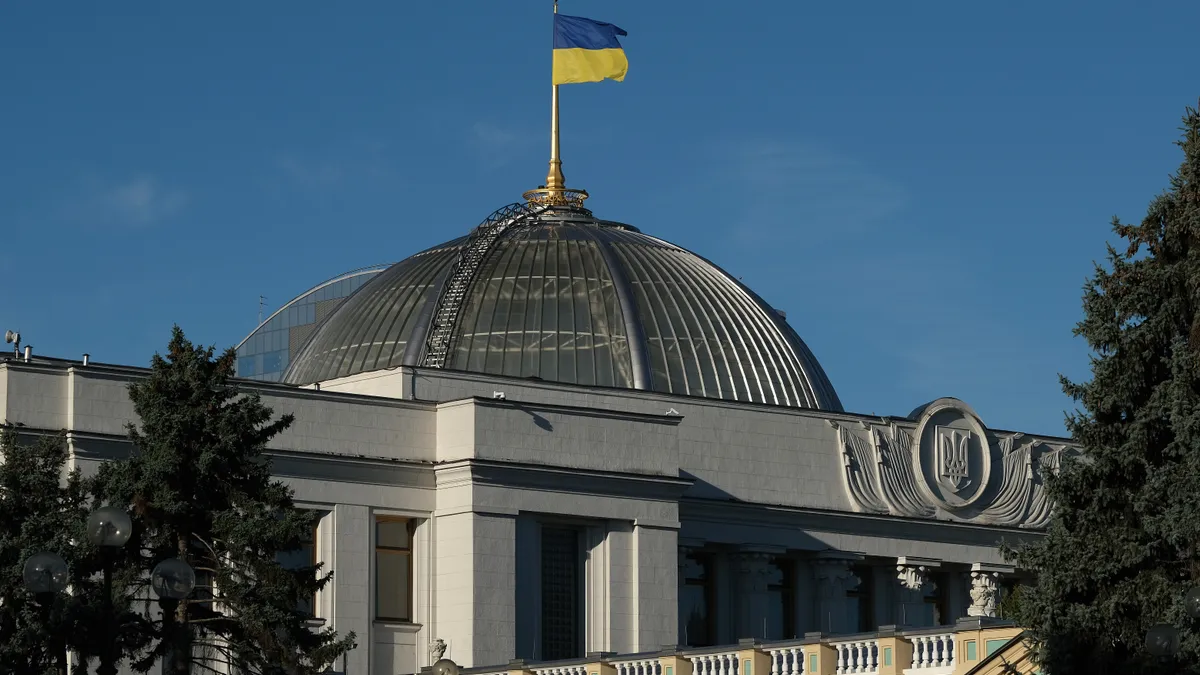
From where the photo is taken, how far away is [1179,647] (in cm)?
3095

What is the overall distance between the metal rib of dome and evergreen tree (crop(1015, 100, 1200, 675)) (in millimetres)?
22975

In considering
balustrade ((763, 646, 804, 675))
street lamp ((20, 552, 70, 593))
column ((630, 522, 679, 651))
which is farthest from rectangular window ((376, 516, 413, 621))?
street lamp ((20, 552, 70, 593))

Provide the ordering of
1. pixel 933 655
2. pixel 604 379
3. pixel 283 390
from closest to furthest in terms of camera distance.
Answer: pixel 933 655 < pixel 283 390 < pixel 604 379

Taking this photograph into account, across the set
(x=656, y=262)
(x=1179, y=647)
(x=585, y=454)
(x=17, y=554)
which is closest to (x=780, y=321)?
(x=656, y=262)

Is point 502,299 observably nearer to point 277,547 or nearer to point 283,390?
point 283,390

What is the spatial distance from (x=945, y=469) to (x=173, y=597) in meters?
31.4

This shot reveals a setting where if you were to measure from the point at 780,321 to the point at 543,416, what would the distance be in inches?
514

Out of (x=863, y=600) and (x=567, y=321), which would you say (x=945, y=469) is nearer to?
(x=863, y=600)

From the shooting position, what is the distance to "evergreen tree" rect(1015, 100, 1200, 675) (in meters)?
32.4

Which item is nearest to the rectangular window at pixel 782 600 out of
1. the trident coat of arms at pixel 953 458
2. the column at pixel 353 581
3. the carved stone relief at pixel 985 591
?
the carved stone relief at pixel 985 591

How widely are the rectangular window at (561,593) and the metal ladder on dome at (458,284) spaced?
17.6 feet

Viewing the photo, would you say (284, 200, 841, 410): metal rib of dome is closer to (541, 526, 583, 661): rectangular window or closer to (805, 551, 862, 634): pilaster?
(805, 551, 862, 634): pilaster

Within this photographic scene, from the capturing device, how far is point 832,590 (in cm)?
5609

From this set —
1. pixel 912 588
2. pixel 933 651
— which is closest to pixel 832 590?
pixel 912 588
